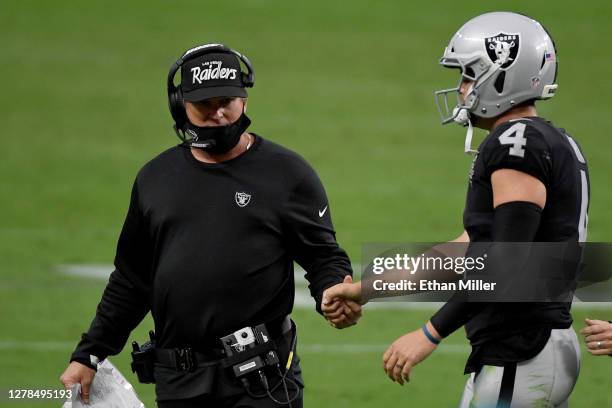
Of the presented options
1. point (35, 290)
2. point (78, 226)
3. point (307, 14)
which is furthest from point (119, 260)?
point (307, 14)

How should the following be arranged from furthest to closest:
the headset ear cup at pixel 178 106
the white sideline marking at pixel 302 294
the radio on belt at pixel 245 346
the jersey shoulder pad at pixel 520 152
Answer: the white sideline marking at pixel 302 294 → the headset ear cup at pixel 178 106 → the radio on belt at pixel 245 346 → the jersey shoulder pad at pixel 520 152

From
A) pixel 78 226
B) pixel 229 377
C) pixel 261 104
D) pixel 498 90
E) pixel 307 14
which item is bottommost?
pixel 229 377

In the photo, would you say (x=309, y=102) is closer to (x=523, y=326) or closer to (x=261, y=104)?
(x=261, y=104)

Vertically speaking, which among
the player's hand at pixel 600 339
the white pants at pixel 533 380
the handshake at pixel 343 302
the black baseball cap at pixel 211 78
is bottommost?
the white pants at pixel 533 380

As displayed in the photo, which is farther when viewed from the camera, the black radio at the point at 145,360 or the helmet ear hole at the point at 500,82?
the black radio at the point at 145,360

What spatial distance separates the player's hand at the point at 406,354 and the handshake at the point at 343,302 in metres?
0.51

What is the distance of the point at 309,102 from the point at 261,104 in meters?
0.83

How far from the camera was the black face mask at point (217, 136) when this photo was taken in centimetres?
597

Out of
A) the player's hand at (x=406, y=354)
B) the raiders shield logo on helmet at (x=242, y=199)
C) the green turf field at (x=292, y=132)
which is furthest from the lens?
the green turf field at (x=292, y=132)

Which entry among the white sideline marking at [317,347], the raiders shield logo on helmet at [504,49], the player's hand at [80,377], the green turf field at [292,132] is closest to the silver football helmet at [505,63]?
the raiders shield logo on helmet at [504,49]

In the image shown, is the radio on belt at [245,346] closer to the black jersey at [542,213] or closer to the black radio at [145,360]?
the black radio at [145,360]

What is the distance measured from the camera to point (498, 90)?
5637 mm

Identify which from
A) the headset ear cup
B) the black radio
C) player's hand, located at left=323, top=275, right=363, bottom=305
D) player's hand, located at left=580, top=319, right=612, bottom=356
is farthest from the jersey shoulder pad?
the black radio

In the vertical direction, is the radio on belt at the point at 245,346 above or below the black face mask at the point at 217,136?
below
